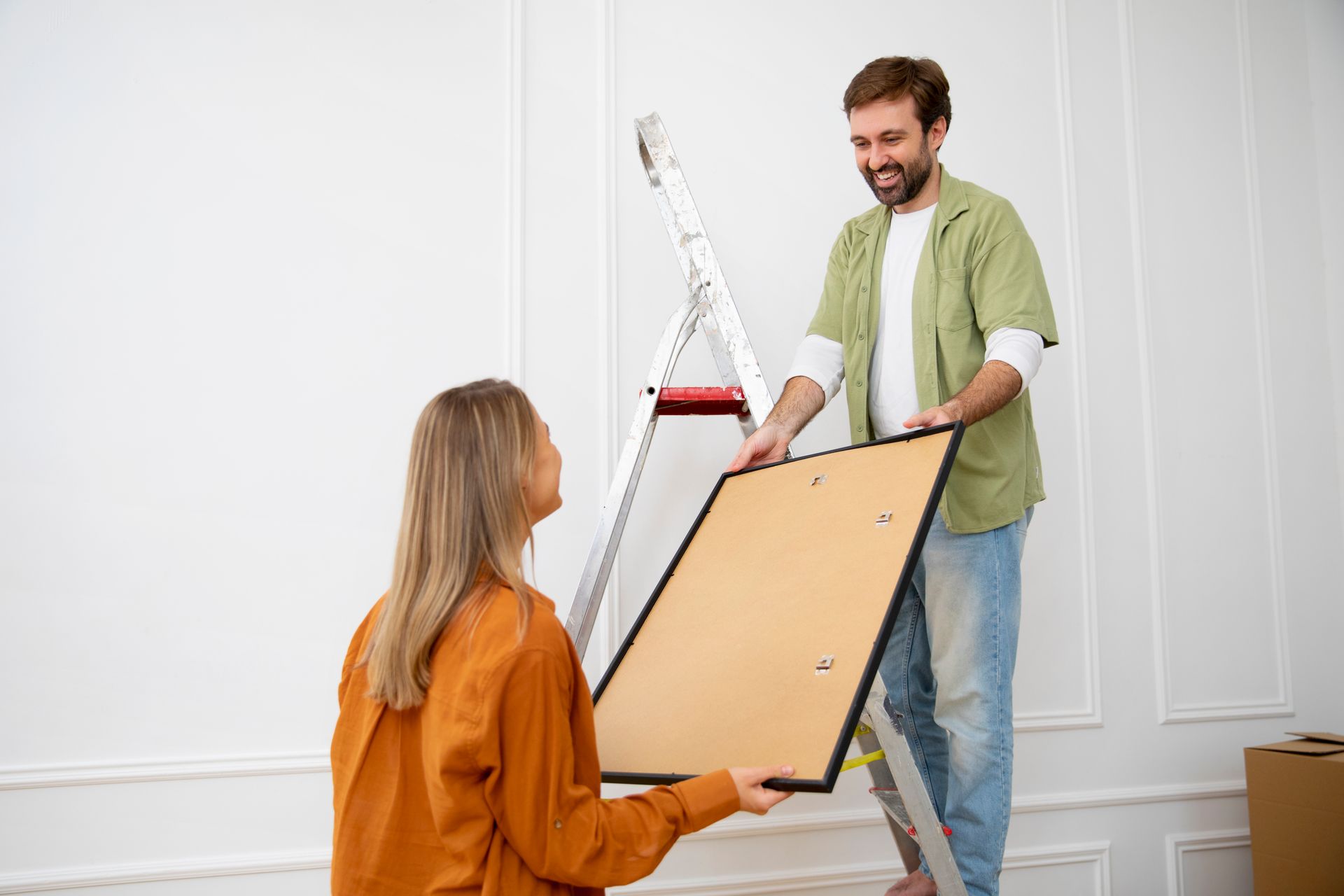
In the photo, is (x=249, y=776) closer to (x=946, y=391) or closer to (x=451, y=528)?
(x=451, y=528)

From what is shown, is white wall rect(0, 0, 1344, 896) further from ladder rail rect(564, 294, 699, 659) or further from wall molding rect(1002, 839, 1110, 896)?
ladder rail rect(564, 294, 699, 659)

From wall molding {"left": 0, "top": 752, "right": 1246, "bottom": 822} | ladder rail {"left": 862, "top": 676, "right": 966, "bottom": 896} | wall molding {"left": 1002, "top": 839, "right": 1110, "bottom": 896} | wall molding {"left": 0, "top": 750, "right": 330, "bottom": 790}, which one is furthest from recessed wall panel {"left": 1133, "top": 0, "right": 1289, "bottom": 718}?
wall molding {"left": 0, "top": 750, "right": 330, "bottom": 790}

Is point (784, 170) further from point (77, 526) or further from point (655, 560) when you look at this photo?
point (77, 526)

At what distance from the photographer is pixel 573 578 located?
2201 millimetres

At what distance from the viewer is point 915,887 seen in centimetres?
163

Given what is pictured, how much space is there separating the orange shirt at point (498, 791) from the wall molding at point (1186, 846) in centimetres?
206

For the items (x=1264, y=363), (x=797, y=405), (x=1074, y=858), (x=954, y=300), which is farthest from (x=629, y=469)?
(x=1264, y=363)

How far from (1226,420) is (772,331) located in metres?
1.44

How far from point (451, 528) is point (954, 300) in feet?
3.52

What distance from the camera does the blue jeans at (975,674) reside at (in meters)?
1.60

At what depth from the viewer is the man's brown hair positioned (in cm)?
179

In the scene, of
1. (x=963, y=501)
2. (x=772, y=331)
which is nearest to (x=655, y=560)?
(x=772, y=331)

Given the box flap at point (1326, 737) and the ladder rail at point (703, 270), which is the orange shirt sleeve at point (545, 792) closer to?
the ladder rail at point (703, 270)

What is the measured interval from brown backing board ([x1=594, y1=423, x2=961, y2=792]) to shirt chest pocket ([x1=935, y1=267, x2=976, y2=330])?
0.46 m
